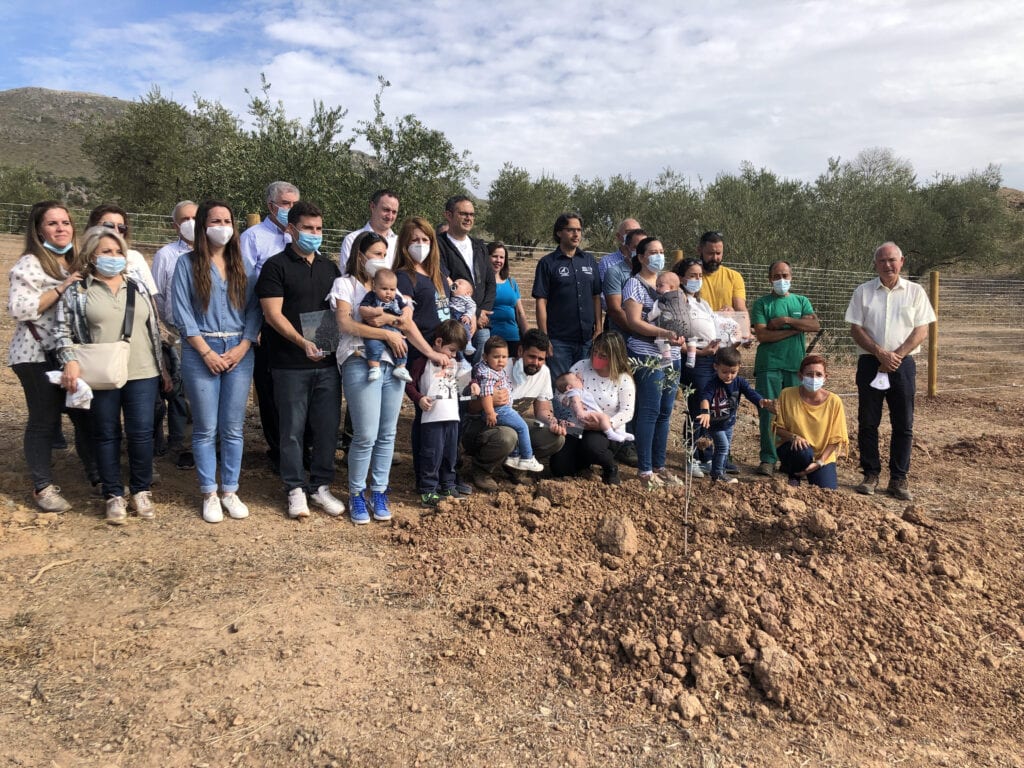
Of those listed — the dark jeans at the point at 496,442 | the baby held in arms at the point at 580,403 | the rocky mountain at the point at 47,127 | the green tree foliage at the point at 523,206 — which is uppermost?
the rocky mountain at the point at 47,127

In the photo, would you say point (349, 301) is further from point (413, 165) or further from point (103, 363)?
point (413, 165)

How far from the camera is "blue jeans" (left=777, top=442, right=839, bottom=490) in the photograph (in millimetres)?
5262

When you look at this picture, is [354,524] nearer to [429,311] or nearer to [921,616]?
A: [429,311]

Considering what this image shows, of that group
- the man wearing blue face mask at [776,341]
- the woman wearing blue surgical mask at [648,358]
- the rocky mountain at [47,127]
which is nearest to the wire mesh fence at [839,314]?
the man wearing blue face mask at [776,341]

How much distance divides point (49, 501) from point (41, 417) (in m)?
0.53

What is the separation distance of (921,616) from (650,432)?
7.53ft

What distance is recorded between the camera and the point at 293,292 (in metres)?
4.24

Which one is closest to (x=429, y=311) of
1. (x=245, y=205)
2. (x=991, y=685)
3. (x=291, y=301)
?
(x=291, y=301)

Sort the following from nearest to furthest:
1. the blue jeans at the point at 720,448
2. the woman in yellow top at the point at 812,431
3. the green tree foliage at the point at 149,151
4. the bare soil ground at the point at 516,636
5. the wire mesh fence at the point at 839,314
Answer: the bare soil ground at the point at 516,636
the woman in yellow top at the point at 812,431
the blue jeans at the point at 720,448
the wire mesh fence at the point at 839,314
the green tree foliage at the point at 149,151

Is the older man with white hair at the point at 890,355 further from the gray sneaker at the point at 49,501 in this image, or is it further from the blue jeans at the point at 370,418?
the gray sneaker at the point at 49,501

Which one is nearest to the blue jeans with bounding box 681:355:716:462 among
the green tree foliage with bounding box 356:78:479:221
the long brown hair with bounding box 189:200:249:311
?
the long brown hair with bounding box 189:200:249:311

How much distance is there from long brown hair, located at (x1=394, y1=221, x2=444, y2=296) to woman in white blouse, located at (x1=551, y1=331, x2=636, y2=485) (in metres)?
1.30

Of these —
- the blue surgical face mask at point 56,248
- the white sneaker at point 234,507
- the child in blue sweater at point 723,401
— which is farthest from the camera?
the child in blue sweater at point 723,401

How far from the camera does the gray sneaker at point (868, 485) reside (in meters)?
5.54
